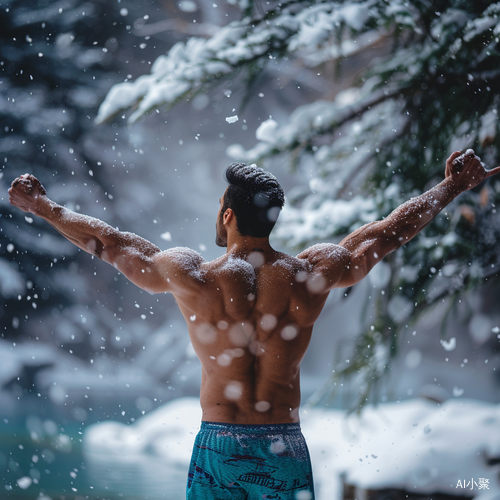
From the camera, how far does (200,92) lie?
2961mm

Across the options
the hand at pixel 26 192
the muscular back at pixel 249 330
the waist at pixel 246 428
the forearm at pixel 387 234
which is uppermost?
the hand at pixel 26 192

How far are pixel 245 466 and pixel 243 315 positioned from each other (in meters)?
0.44

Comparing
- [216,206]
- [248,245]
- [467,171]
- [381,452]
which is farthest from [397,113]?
[216,206]

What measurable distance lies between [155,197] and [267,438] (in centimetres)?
600

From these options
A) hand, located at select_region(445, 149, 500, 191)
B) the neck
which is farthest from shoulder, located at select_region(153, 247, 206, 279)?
hand, located at select_region(445, 149, 500, 191)

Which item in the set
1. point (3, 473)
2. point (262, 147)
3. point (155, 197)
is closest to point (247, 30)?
point (262, 147)

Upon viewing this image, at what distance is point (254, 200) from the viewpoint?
4.44 ft

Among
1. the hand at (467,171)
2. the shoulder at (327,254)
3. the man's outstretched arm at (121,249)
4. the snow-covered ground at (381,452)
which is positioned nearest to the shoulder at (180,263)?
the man's outstretched arm at (121,249)

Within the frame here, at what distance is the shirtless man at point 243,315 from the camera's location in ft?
4.06

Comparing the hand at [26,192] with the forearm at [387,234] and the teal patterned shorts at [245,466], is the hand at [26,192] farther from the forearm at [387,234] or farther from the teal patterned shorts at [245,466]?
the forearm at [387,234]

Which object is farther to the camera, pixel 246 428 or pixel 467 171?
pixel 467 171

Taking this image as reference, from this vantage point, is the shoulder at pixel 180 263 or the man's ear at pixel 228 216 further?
the man's ear at pixel 228 216

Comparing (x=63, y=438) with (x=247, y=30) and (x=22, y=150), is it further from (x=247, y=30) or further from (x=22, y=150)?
(x=247, y=30)

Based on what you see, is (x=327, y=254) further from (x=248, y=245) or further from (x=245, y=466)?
(x=245, y=466)
